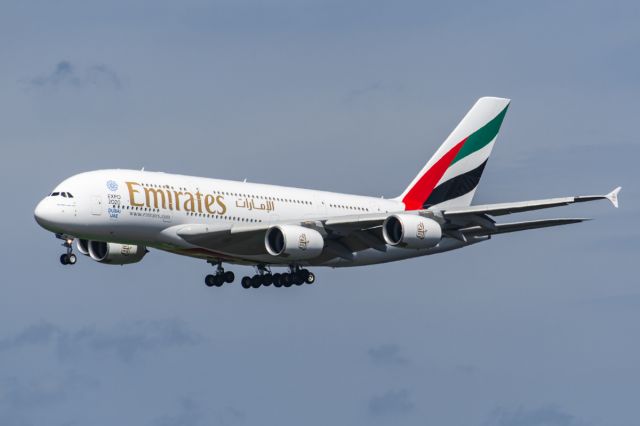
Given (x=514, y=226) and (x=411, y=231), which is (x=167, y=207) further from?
(x=514, y=226)

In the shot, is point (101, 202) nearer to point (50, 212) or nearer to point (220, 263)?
point (50, 212)

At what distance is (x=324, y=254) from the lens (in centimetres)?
6688

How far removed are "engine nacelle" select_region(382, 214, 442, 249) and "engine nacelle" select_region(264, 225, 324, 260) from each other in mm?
3390

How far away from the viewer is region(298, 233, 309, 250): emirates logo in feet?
205

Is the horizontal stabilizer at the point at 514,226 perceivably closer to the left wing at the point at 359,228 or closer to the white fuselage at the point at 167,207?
the left wing at the point at 359,228

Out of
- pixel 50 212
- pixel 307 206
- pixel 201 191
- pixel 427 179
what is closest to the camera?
pixel 50 212

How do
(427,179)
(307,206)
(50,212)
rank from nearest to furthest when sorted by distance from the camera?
(50,212) → (307,206) → (427,179)

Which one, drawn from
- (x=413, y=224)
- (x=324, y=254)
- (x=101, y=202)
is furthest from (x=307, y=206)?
(x=101, y=202)

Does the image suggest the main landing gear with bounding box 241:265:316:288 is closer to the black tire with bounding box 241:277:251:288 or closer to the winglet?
the black tire with bounding box 241:277:251:288

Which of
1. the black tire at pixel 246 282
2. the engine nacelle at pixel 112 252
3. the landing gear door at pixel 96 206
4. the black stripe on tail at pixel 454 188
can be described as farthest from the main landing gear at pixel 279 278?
the landing gear door at pixel 96 206

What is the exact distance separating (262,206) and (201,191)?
12.7 ft

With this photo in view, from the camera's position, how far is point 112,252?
68062mm

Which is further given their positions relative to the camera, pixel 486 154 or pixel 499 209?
pixel 486 154

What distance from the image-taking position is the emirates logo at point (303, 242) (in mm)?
62594
